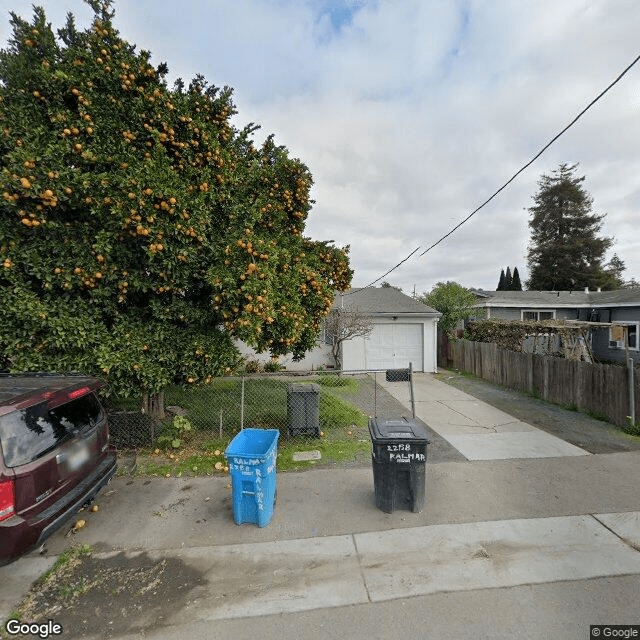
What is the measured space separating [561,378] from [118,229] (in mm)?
10227

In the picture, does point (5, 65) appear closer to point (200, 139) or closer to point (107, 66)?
point (107, 66)

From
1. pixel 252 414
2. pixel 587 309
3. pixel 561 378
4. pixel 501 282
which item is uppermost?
pixel 501 282

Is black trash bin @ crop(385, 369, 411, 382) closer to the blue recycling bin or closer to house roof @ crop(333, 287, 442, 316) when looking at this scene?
the blue recycling bin

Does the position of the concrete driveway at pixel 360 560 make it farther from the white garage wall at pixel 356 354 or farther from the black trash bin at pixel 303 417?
the white garage wall at pixel 356 354

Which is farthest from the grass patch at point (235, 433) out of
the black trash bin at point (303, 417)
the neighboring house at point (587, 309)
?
the neighboring house at point (587, 309)

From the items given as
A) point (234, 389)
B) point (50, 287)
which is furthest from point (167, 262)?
point (234, 389)

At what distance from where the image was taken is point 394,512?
13.6ft

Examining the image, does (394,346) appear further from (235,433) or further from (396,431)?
(396,431)

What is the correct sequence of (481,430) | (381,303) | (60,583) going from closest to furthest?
(60,583) < (481,430) < (381,303)

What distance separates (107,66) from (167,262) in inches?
121

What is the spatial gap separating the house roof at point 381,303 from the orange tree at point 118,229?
9.11 metres

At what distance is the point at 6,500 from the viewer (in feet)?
9.33

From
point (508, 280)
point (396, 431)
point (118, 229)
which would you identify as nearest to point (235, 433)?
point (396, 431)

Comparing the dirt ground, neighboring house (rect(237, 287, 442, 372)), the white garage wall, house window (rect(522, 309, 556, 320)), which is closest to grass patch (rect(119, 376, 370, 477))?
the dirt ground
